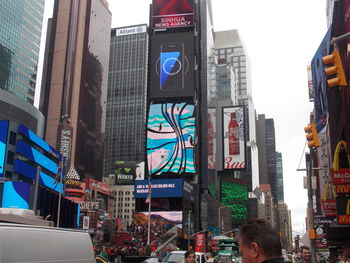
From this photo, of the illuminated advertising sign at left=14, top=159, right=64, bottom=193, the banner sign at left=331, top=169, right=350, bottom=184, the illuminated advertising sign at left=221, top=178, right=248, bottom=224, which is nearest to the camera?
the banner sign at left=331, top=169, right=350, bottom=184

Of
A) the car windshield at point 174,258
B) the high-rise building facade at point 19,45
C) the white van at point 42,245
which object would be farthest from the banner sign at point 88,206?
the white van at point 42,245

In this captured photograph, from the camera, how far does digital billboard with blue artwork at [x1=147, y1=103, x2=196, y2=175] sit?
Answer: 4154 inches

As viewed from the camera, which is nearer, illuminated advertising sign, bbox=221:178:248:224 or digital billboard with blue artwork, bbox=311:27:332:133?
digital billboard with blue artwork, bbox=311:27:332:133

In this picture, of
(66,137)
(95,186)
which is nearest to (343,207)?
(95,186)

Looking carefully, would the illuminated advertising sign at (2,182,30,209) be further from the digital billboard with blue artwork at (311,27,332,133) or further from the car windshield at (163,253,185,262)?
the car windshield at (163,253,185,262)

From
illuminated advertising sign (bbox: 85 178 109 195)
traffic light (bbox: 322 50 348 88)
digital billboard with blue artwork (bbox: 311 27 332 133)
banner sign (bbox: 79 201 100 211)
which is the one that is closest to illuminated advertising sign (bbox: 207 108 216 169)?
illuminated advertising sign (bbox: 85 178 109 195)

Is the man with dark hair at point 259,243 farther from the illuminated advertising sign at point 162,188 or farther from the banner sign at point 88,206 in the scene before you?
the banner sign at point 88,206

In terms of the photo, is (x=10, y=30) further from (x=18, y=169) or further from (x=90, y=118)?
(x=18, y=169)

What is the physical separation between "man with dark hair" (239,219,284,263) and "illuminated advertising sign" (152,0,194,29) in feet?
375

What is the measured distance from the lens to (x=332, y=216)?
32188 millimetres

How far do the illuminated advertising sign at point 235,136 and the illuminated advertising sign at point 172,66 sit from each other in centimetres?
5437

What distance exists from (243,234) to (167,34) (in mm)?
112314

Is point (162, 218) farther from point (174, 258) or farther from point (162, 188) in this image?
point (174, 258)

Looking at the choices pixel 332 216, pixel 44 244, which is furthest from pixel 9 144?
pixel 44 244
